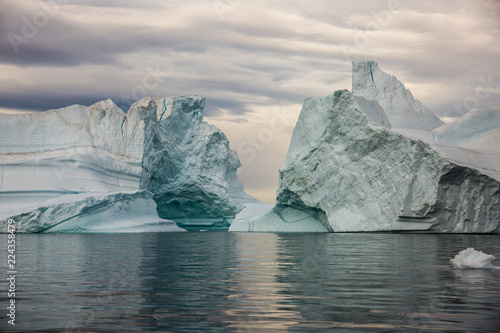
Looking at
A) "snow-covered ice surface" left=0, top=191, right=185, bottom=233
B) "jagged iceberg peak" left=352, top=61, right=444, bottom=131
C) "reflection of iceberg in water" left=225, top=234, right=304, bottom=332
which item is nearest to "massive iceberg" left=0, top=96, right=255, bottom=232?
"snow-covered ice surface" left=0, top=191, right=185, bottom=233

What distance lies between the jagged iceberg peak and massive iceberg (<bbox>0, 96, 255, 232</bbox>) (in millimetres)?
11593

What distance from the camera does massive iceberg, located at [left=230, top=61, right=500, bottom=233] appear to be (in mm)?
27438

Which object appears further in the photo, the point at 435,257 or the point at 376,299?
the point at 435,257

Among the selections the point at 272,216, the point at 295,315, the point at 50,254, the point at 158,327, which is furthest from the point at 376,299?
the point at 272,216

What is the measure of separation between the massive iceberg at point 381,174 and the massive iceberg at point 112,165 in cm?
729

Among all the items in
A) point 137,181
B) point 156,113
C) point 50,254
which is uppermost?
point 156,113

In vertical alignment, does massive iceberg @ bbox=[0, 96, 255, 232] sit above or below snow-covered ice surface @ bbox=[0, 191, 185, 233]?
above

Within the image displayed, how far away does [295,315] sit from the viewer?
564 centimetres

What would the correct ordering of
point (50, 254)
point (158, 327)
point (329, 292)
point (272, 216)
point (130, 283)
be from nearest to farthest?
point (158, 327) < point (329, 292) < point (130, 283) < point (50, 254) < point (272, 216)

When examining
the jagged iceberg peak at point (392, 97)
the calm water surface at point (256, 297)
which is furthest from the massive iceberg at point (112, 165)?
the calm water surface at point (256, 297)

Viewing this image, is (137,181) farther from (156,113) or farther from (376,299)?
(376,299)

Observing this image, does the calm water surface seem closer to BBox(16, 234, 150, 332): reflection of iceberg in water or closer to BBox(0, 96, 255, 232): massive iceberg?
BBox(16, 234, 150, 332): reflection of iceberg in water

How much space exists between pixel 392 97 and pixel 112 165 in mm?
17731

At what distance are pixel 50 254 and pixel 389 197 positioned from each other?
59.5 ft
